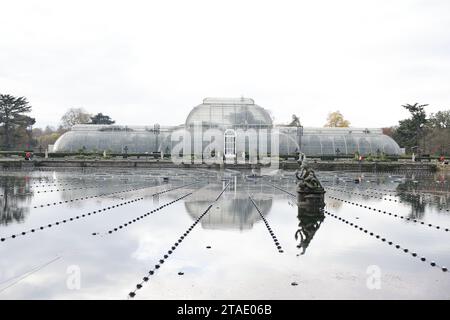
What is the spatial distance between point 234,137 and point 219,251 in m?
47.3

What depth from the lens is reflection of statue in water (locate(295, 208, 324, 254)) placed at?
8630 mm

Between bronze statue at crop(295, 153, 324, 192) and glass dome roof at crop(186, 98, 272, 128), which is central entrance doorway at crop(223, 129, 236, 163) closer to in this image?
glass dome roof at crop(186, 98, 272, 128)

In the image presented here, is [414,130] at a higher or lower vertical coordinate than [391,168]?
higher

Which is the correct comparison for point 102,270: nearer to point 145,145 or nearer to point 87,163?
point 87,163

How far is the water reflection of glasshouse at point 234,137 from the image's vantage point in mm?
54969

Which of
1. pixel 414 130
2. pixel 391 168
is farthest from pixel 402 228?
pixel 414 130

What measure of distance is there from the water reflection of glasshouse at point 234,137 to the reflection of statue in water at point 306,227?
4224 centimetres

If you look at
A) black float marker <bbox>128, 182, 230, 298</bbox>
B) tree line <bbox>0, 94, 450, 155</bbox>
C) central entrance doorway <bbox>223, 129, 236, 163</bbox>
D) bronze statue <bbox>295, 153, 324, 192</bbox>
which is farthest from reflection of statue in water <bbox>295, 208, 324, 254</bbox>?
tree line <bbox>0, 94, 450, 155</bbox>

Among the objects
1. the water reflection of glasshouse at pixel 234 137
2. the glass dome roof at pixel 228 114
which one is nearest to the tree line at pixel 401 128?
the water reflection of glasshouse at pixel 234 137

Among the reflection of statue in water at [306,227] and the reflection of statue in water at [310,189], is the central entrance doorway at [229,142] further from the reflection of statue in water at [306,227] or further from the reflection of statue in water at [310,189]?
the reflection of statue in water at [306,227]

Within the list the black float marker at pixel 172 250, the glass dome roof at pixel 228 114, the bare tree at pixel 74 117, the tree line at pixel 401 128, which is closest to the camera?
the black float marker at pixel 172 250

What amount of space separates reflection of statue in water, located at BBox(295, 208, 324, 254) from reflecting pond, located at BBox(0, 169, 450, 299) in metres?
0.04
